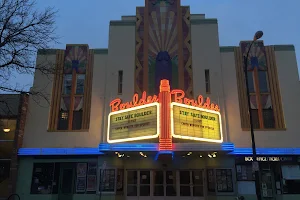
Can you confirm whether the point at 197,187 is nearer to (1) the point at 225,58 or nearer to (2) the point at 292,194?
(2) the point at 292,194

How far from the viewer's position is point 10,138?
870 inches

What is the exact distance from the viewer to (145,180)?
21562 mm

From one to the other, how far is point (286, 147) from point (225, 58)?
7.36m

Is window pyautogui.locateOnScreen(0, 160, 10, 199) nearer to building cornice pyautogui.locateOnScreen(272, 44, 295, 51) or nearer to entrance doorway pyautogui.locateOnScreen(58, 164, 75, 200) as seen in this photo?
entrance doorway pyautogui.locateOnScreen(58, 164, 75, 200)

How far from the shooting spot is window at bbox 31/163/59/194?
21.3 meters

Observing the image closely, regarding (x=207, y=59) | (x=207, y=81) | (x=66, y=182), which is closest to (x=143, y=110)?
(x=207, y=81)

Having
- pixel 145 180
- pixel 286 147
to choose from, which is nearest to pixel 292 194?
pixel 286 147

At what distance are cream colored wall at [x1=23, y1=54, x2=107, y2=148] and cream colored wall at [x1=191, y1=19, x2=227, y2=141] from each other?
670 cm

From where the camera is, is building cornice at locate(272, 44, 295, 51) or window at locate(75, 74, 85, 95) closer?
window at locate(75, 74, 85, 95)

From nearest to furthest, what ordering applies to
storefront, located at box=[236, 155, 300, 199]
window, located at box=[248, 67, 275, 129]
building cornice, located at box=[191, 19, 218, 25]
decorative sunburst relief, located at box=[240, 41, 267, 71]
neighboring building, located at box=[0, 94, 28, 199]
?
storefront, located at box=[236, 155, 300, 199], neighboring building, located at box=[0, 94, 28, 199], window, located at box=[248, 67, 275, 129], decorative sunburst relief, located at box=[240, 41, 267, 71], building cornice, located at box=[191, 19, 218, 25]

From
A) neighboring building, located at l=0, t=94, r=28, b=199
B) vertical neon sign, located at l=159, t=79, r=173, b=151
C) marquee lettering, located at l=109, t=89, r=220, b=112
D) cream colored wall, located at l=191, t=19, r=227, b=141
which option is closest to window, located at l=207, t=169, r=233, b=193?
cream colored wall, located at l=191, t=19, r=227, b=141

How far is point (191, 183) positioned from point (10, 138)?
12.8m

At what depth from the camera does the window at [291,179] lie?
20.6m

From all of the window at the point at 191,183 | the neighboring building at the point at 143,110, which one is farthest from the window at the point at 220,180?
the window at the point at 191,183
